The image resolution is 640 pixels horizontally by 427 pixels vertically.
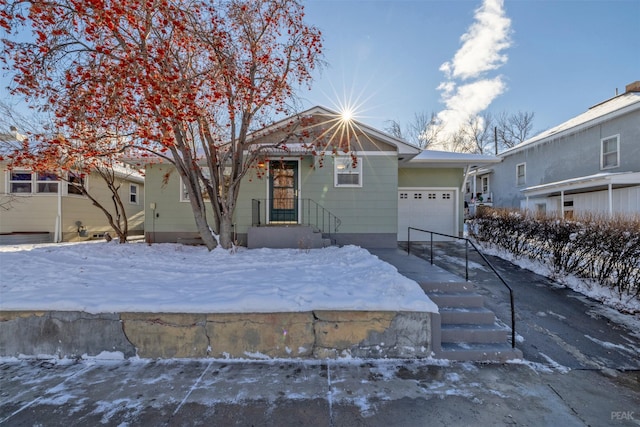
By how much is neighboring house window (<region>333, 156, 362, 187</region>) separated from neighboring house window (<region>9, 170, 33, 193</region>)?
12.7 metres

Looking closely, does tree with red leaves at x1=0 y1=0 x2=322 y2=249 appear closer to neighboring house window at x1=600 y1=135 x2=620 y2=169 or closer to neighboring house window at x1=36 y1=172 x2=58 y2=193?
neighboring house window at x1=36 y1=172 x2=58 y2=193

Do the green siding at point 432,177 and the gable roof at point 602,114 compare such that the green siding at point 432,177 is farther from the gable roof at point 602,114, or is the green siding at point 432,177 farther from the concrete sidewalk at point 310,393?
the concrete sidewalk at point 310,393

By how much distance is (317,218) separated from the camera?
9203mm

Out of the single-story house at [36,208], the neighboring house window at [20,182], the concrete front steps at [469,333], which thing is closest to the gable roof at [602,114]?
the concrete front steps at [469,333]

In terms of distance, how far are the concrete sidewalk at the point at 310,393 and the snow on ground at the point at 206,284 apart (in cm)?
66

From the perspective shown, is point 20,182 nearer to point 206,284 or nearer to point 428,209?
point 206,284

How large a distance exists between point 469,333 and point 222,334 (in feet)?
10.6

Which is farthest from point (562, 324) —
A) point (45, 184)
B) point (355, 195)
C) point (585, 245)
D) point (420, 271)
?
point (45, 184)

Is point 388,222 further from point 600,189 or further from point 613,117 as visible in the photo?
point 613,117

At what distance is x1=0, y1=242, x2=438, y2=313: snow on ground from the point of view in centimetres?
341

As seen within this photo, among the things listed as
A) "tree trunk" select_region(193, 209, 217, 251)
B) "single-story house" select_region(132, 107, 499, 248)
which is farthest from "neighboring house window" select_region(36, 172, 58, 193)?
"tree trunk" select_region(193, 209, 217, 251)

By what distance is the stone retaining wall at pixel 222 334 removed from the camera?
3.34 metres

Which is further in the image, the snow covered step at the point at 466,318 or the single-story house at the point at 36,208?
the single-story house at the point at 36,208

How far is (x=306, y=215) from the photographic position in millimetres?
9180
